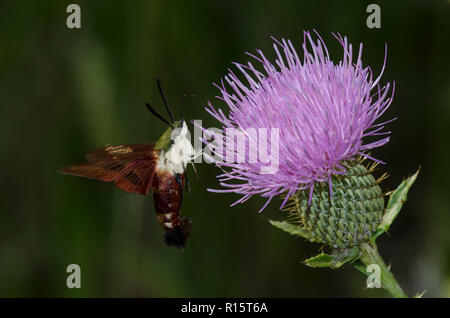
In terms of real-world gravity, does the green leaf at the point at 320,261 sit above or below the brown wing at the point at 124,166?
below

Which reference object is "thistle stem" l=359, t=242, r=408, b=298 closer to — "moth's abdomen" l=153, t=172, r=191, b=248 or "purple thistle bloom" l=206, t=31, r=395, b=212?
"purple thistle bloom" l=206, t=31, r=395, b=212

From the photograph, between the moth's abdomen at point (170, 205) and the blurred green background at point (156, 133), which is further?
the blurred green background at point (156, 133)

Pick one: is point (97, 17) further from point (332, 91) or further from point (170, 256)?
point (332, 91)

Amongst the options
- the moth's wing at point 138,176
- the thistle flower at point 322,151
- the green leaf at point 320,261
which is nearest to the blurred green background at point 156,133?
the moth's wing at point 138,176

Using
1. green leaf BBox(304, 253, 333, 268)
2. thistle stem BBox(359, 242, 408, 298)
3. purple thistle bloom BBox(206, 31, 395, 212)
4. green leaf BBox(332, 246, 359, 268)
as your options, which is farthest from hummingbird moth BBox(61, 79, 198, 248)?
thistle stem BBox(359, 242, 408, 298)

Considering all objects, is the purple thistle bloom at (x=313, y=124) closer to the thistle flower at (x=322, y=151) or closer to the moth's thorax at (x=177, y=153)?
the thistle flower at (x=322, y=151)

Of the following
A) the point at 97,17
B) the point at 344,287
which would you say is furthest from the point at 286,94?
the point at 344,287

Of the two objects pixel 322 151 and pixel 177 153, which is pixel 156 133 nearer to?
pixel 177 153
